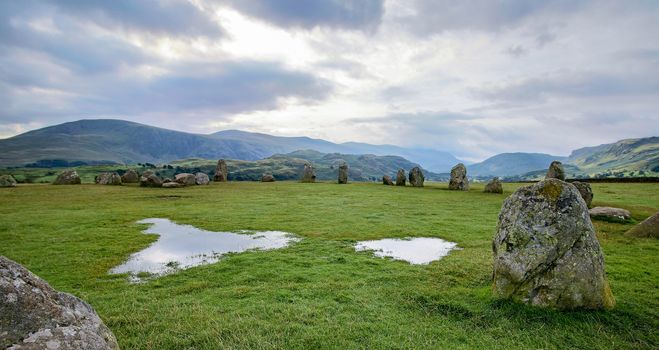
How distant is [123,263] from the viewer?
49.0 feet

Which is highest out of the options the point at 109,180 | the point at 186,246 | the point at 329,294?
the point at 109,180

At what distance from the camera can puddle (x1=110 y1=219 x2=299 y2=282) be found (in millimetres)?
14383

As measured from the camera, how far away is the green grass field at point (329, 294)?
8.35 metres

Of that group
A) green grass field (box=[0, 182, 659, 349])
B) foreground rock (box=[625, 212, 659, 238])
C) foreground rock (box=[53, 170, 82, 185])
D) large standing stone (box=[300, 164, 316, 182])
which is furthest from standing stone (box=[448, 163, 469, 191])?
foreground rock (box=[53, 170, 82, 185])

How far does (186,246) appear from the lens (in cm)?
1800

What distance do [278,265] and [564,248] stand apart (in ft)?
32.6

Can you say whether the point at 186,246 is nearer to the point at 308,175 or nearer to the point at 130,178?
the point at 130,178

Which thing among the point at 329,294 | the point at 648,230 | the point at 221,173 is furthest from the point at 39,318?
the point at 221,173

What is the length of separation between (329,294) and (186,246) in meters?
10.1

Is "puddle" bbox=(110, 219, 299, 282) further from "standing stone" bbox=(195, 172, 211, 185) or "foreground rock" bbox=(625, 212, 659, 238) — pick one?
"standing stone" bbox=(195, 172, 211, 185)

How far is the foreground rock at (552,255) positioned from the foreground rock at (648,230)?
13014mm

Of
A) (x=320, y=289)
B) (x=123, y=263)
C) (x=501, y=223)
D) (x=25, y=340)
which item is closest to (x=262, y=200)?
(x=123, y=263)

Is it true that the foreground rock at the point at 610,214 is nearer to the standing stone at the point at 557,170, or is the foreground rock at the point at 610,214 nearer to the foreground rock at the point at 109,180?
the standing stone at the point at 557,170

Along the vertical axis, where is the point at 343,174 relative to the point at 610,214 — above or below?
above
